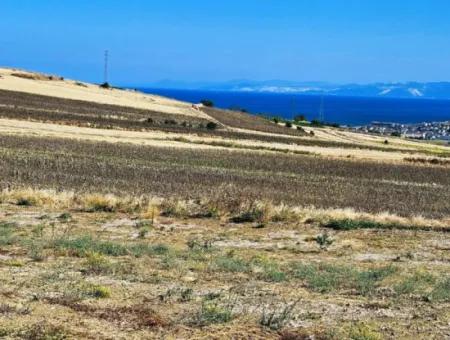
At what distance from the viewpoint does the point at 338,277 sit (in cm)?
1206

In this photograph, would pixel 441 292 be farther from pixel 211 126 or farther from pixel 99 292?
pixel 211 126

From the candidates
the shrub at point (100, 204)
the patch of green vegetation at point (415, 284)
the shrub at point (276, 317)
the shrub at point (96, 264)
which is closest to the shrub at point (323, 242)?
the patch of green vegetation at point (415, 284)

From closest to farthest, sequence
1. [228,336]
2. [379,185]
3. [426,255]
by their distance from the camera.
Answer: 1. [228,336]
2. [426,255]
3. [379,185]

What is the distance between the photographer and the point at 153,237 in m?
16.6

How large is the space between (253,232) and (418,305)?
851cm

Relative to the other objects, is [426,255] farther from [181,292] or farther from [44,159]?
[44,159]

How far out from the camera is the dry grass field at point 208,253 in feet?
28.9

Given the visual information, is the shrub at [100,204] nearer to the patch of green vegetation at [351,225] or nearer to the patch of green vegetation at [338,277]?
the patch of green vegetation at [351,225]

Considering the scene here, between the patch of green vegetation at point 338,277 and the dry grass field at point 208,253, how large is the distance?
0.15 feet

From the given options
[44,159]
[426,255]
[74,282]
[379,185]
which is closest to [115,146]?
[44,159]

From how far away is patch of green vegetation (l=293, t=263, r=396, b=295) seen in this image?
1121cm

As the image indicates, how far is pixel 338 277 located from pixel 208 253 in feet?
10.5

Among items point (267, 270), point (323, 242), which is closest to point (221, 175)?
point (323, 242)

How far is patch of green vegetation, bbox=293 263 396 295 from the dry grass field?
0.15ft
